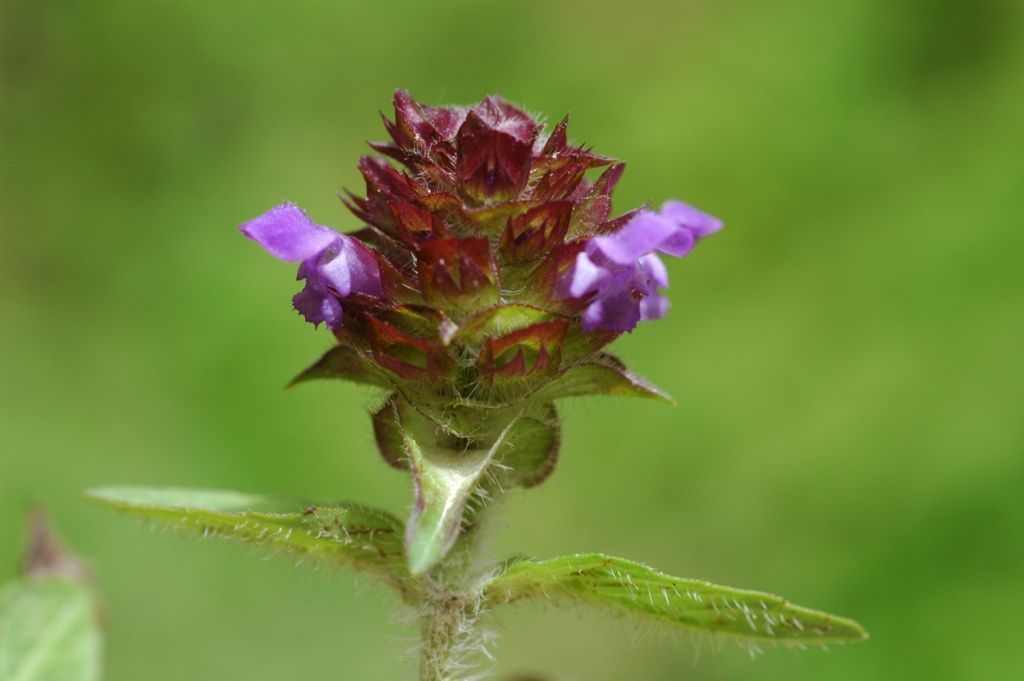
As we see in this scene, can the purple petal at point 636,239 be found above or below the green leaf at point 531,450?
above

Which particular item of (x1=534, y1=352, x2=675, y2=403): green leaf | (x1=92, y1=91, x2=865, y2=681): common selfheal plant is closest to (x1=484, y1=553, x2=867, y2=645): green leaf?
(x1=92, y1=91, x2=865, y2=681): common selfheal plant

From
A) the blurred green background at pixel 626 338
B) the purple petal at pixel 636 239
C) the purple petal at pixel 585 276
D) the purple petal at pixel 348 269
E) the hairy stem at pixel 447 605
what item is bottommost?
the blurred green background at pixel 626 338

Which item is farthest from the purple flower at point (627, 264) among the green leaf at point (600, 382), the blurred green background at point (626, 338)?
the blurred green background at point (626, 338)

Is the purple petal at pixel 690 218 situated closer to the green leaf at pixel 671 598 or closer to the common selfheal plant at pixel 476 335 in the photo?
the common selfheal plant at pixel 476 335

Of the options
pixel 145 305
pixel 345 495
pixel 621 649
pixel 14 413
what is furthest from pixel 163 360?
pixel 621 649

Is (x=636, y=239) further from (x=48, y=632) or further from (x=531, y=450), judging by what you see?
(x=48, y=632)

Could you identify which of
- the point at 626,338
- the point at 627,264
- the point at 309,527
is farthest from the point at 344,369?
the point at 626,338
